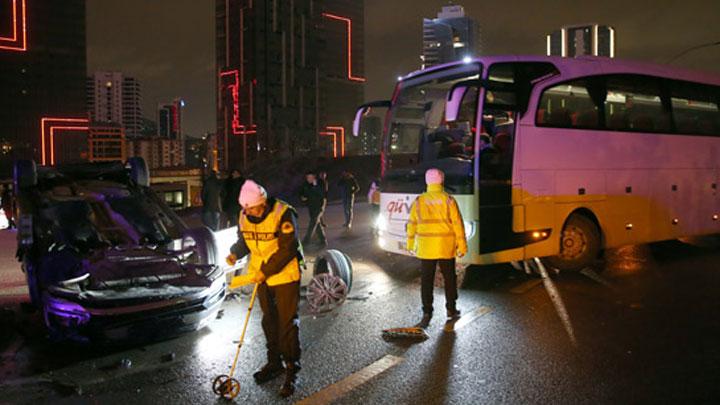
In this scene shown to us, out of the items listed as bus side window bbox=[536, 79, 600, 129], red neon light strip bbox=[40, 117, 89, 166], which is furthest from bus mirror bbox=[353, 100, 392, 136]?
red neon light strip bbox=[40, 117, 89, 166]

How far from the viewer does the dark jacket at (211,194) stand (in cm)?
1248

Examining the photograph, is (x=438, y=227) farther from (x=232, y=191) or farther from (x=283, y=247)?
(x=232, y=191)

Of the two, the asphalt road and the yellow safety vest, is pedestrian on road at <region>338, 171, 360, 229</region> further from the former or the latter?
the yellow safety vest

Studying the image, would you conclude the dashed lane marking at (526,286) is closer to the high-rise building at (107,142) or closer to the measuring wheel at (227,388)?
the measuring wheel at (227,388)

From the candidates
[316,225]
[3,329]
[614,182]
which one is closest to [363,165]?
[316,225]

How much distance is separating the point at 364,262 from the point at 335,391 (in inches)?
265

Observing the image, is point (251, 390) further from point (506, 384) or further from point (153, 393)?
point (506, 384)

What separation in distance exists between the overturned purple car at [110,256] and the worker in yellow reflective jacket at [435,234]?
227cm

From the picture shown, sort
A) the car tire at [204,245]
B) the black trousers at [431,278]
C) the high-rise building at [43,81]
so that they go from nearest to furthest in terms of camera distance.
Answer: the black trousers at [431,278] → the car tire at [204,245] → the high-rise building at [43,81]

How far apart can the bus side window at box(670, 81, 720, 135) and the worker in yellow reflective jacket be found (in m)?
6.76

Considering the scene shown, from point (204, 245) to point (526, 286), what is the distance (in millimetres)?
4705

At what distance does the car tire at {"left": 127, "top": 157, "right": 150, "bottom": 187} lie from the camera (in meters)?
8.12

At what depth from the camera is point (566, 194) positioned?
31.7ft

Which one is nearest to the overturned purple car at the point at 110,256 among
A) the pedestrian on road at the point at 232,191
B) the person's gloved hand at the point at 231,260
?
the person's gloved hand at the point at 231,260
